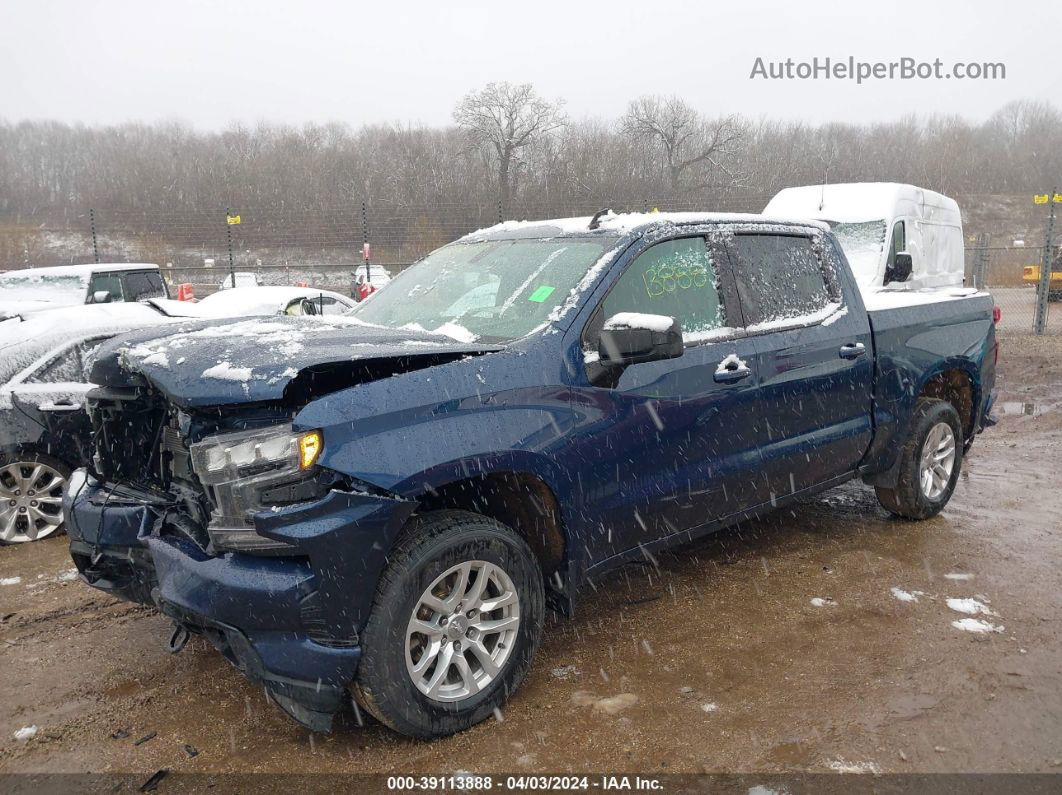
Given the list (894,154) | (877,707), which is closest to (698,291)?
(877,707)

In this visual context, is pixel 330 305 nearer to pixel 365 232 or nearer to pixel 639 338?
pixel 365 232

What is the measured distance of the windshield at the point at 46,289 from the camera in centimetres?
1170

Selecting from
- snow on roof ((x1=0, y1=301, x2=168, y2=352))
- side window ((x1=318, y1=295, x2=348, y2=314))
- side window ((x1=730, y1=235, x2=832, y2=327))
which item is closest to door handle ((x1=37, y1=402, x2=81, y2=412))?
snow on roof ((x1=0, y1=301, x2=168, y2=352))

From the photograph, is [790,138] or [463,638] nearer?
[463,638]

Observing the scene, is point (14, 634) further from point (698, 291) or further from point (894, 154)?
point (894, 154)

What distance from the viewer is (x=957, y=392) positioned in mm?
5707

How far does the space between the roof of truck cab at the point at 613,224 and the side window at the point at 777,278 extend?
0.40 feet

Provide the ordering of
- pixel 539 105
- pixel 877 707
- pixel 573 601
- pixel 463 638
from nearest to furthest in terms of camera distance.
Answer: pixel 463 638
pixel 877 707
pixel 573 601
pixel 539 105

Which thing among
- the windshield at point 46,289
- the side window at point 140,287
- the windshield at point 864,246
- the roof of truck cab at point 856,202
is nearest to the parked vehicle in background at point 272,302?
the side window at point 140,287

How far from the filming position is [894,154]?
156ft

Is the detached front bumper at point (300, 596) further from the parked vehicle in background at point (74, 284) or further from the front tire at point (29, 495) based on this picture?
the parked vehicle in background at point (74, 284)

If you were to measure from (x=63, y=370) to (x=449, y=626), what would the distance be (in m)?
3.89

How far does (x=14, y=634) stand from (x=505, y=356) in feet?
9.23

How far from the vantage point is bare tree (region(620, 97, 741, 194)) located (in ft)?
95.7
